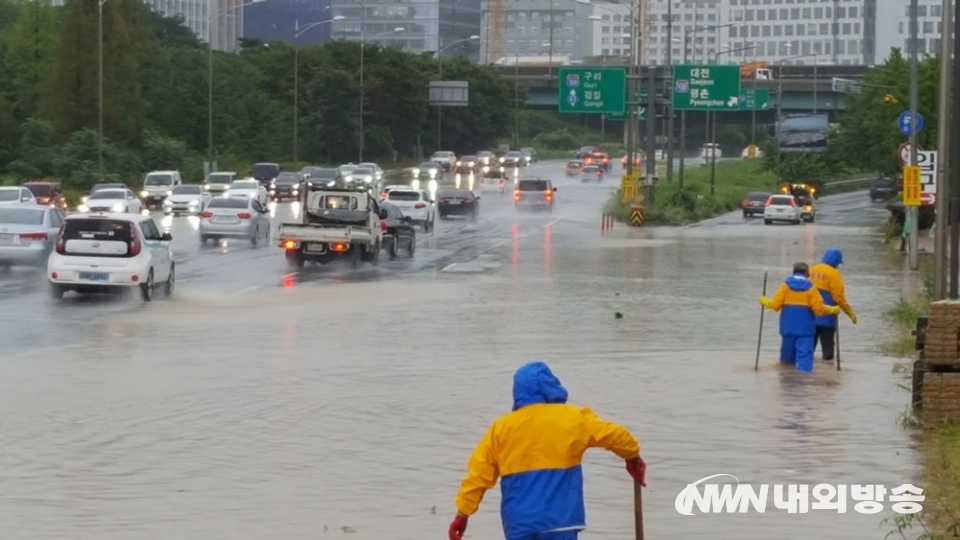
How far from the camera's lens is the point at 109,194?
6303 cm

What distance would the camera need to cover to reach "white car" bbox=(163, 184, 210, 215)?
2650 inches

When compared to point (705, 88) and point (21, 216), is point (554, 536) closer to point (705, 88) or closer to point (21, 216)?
point (21, 216)

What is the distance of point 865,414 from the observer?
16.9 meters

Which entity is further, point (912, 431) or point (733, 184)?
point (733, 184)

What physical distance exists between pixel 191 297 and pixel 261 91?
88.1 metres

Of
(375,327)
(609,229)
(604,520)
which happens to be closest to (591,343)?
(375,327)

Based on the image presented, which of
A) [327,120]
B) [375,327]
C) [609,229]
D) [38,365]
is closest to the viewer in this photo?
[38,365]

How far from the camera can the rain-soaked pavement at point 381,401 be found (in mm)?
11945

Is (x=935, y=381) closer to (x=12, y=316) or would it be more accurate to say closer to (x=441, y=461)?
(x=441, y=461)

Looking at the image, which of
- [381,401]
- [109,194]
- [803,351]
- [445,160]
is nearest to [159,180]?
[109,194]

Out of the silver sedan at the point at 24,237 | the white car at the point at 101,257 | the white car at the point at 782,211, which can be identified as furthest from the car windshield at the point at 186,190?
the white car at the point at 101,257

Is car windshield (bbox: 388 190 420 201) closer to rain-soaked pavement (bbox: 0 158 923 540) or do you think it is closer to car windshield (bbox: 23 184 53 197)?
car windshield (bbox: 23 184 53 197)

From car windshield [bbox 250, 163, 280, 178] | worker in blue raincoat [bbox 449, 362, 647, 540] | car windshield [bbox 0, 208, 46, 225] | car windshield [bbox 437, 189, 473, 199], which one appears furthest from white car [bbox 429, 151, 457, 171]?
worker in blue raincoat [bbox 449, 362, 647, 540]

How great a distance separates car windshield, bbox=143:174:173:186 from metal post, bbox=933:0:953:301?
52935 mm
